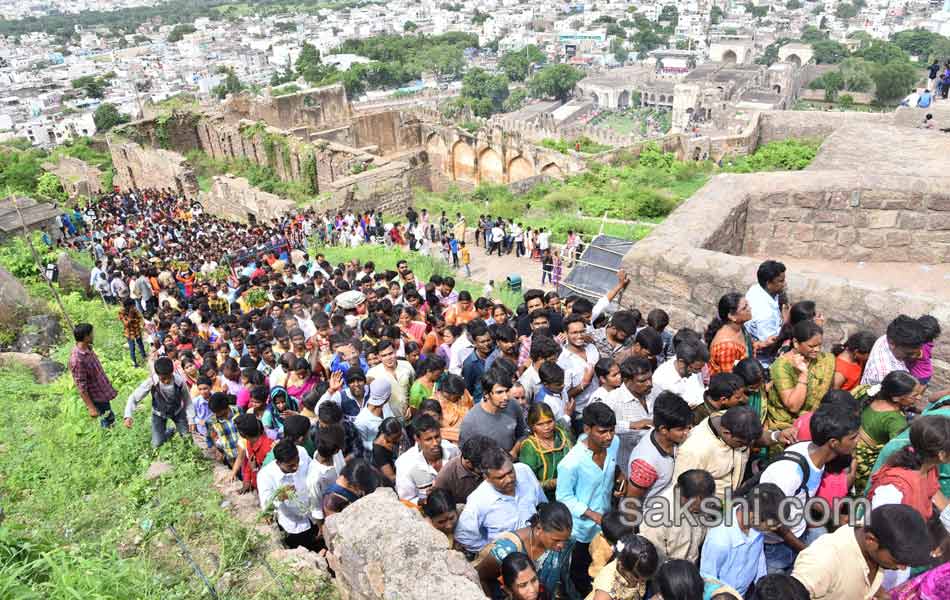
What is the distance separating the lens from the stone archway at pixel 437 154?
3488 cm

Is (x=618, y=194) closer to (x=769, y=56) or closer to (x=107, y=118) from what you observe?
(x=107, y=118)

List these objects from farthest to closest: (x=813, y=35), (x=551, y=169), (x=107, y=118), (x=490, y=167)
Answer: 1. (x=813, y=35)
2. (x=107, y=118)
3. (x=490, y=167)
4. (x=551, y=169)

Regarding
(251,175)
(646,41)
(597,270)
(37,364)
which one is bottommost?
(646,41)

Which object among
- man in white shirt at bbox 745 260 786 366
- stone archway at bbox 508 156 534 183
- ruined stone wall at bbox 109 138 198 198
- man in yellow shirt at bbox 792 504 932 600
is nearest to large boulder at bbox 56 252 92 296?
man in white shirt at bbox 745 260 786 366

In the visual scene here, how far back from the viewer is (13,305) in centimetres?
946

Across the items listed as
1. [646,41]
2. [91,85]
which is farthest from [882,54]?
[91,85]

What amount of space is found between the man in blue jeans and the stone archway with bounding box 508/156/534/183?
27085 millimetres

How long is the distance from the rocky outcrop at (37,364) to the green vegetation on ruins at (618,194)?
8.47m

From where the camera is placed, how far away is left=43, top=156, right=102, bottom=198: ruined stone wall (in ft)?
99.5

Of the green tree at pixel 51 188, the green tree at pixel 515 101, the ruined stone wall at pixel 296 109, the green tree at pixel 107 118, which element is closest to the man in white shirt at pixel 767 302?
the green tree at pixel 51 188

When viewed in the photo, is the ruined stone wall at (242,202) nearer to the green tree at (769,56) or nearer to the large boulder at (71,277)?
the large boulder at (71,277)

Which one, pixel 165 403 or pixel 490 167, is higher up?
pixel 165 403

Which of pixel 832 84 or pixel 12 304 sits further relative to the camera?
pixel 832 84

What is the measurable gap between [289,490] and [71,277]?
1066cm
